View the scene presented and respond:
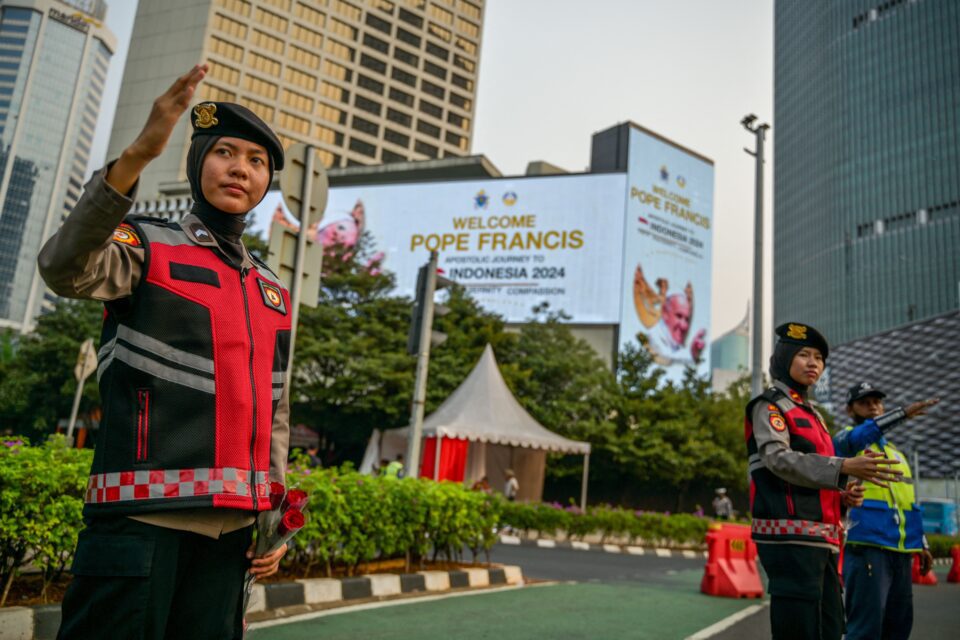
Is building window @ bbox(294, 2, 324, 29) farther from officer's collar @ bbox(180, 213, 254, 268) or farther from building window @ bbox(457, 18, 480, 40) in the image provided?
officer's collar @ bbox(180, 213, 254, 268)

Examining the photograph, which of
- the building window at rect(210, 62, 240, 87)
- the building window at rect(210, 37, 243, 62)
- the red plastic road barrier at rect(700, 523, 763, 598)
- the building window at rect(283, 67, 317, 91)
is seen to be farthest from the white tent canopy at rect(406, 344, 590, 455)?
the building window at rect(283, 67, 317, 91)

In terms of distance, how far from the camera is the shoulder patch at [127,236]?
1744mm

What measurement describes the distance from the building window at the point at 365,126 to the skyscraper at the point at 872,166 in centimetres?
5200

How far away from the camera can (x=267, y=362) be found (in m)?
1.99

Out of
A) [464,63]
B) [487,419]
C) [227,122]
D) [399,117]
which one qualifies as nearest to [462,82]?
[464,63]

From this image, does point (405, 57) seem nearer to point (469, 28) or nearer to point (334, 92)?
point (469, 28)

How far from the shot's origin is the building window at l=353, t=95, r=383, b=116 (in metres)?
64.6

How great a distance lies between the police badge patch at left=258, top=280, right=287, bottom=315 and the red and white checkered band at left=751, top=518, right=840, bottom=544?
7.70ft

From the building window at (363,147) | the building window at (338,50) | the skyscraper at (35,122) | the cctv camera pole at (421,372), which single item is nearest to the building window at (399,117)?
the building window at (363,147)

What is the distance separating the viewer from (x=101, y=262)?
5.40ft

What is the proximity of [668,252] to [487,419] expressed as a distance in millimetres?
22676

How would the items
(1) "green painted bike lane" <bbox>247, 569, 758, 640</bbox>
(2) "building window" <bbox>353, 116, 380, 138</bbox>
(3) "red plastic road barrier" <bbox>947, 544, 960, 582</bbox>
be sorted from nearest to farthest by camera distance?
(1) "green painted bike lane" <bbox>247, 569, 758, 640</bbox>
(3) "red plastic road barrier" <bbox>947, 544, 960, 582</bbox>
(2) "building window" <bbox>353, 116, 380, 138</bbox>

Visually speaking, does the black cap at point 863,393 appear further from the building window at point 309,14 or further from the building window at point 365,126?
the building window at point 309,14

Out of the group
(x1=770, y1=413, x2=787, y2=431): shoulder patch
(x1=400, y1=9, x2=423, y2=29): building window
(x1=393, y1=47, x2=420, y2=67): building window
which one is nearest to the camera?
(x1=770, y1=413, x2=787, y2=431): shoulder patch
